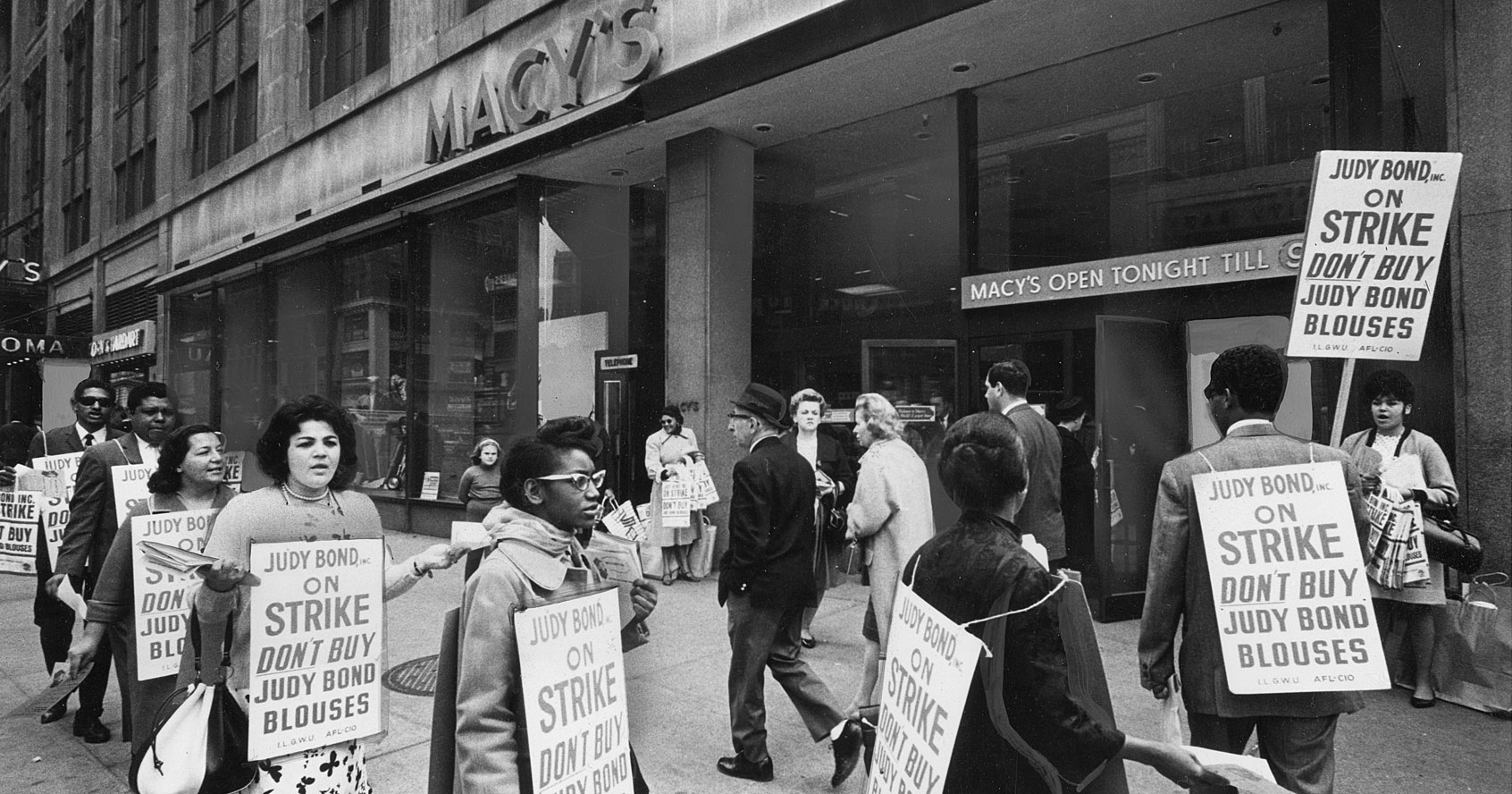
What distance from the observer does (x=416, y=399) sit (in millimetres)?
14438

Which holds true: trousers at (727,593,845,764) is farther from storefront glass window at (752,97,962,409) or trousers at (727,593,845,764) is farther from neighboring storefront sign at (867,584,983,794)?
storefront glass window at (752,97,962,409)

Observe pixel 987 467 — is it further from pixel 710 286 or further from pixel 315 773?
pixel 710 286

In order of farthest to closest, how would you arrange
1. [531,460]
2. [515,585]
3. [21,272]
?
[21,272] → [531,460] → [515,585]

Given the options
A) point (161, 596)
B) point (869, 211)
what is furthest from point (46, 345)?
point (161, 596)

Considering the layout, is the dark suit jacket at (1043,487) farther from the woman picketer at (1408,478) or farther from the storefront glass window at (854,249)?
the storefront glass window at (854,249)

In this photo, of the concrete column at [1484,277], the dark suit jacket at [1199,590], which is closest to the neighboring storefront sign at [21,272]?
the dark suit jacket at [1199,590]

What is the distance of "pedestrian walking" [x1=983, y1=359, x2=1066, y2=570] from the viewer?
5195mm

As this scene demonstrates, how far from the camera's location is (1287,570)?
3020 mm

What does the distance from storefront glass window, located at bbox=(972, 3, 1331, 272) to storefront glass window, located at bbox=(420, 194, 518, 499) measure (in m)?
7.10

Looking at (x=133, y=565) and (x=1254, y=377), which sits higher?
(x=1254, y=377)

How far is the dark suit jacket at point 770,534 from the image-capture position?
443cm

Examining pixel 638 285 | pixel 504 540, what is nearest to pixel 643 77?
pixel 638 285

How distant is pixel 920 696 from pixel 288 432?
2241mm

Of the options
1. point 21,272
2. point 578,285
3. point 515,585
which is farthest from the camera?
point 21,272
